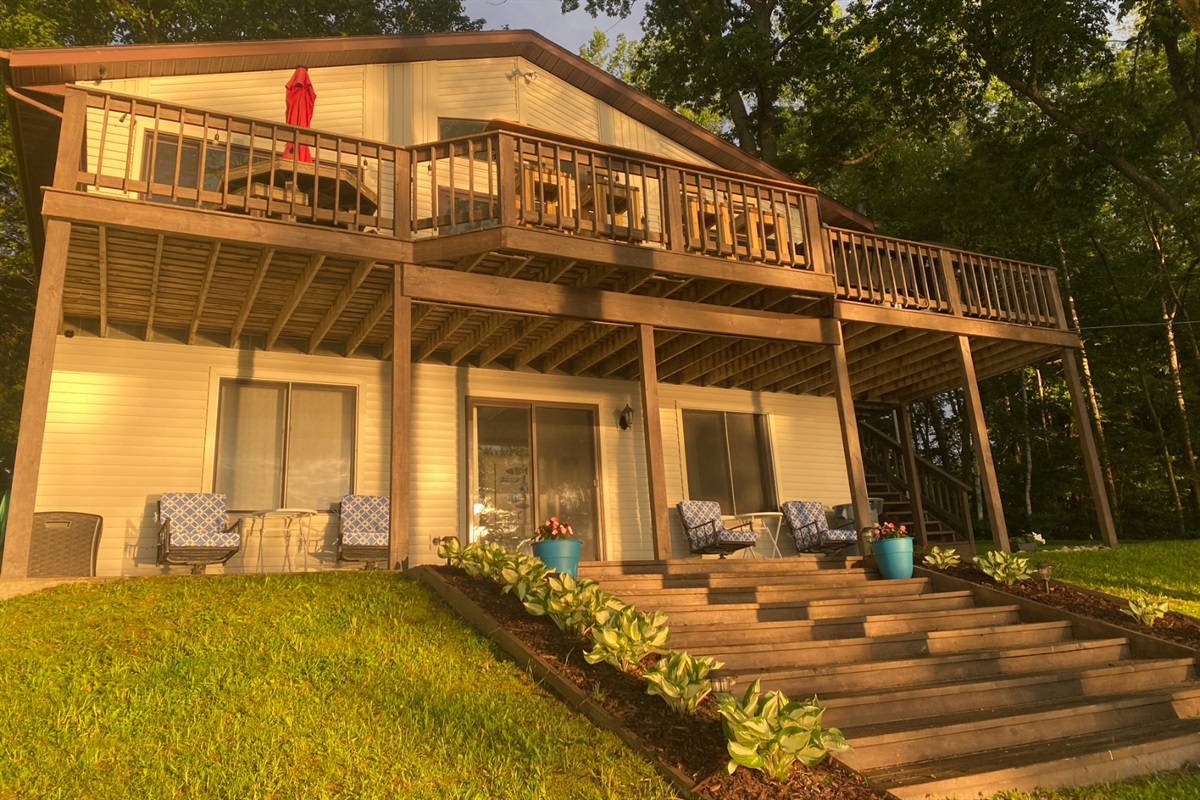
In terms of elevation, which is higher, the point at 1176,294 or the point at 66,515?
the point at 1176,294

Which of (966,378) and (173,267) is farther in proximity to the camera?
(966,378)

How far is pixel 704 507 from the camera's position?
36.0ft

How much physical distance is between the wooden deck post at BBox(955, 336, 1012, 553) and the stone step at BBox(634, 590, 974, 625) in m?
2.83

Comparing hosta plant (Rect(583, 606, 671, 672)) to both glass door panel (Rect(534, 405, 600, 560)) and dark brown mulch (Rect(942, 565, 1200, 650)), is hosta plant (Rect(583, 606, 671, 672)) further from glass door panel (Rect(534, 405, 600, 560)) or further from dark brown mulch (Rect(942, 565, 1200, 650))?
glass door panel (Rect(534, 405, 600, 560))

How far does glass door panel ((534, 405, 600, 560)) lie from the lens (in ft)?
35.4

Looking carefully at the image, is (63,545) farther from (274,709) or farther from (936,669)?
(936,669)

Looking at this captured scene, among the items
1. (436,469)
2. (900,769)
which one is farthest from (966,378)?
(900,769)

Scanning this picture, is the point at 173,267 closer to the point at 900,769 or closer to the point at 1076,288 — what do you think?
the point at 900,769

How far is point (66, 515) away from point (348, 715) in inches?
200

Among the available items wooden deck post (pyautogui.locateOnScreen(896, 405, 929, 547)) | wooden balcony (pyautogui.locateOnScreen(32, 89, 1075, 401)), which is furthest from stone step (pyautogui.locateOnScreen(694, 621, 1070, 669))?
wooden deck post (pyautogui.locateOnScreen(896, 405, 929, 547))

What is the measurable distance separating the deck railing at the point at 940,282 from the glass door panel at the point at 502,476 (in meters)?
4.21

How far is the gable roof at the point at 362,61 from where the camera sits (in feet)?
28.8

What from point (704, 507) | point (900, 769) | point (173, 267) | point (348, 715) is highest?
point (173, 267)

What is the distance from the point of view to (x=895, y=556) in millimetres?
8078
